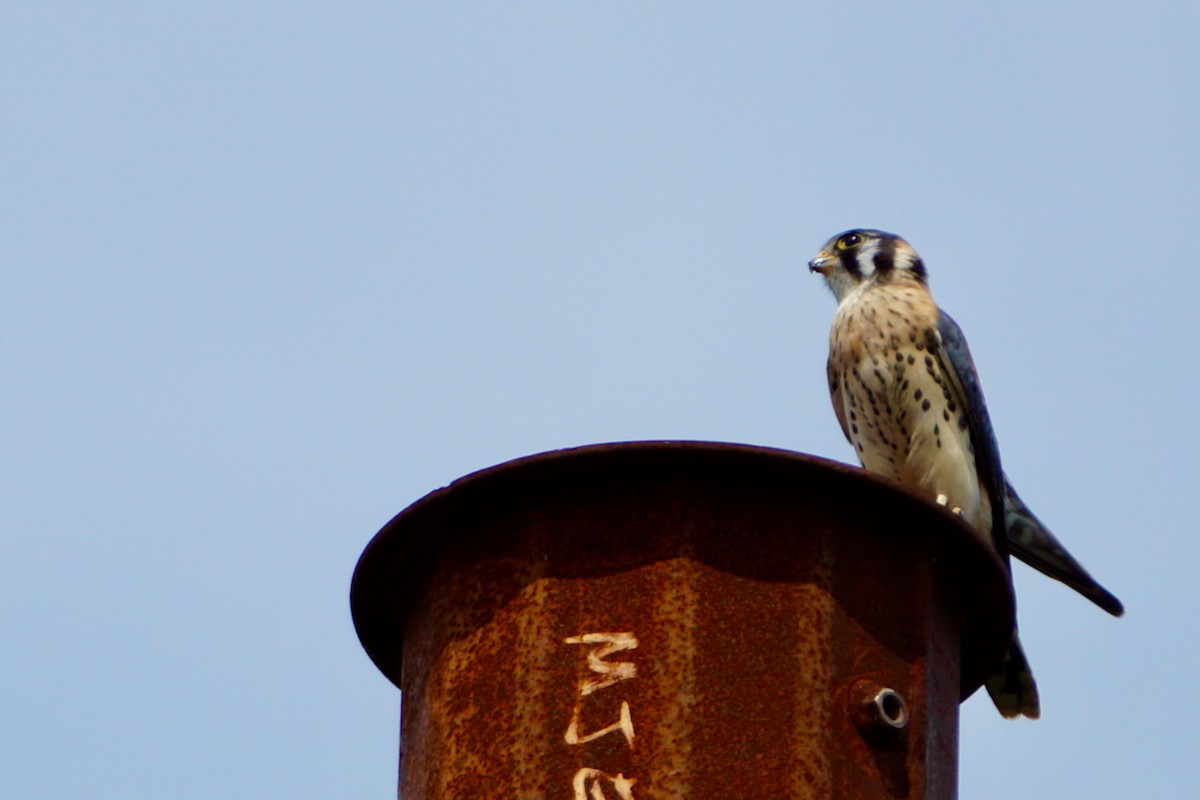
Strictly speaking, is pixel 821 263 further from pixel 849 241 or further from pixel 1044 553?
pixel 1044 553

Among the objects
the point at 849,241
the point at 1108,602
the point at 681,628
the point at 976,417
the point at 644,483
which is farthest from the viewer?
the point at 849,241

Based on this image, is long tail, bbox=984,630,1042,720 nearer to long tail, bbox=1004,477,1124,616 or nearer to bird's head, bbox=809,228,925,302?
long tail, bbox=1004,477,1124,616

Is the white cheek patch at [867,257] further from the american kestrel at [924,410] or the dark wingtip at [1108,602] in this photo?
the dark wingtip at [1108,602]

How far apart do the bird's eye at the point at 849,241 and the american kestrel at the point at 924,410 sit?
506mm

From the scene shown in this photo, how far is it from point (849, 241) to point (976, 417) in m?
1.11

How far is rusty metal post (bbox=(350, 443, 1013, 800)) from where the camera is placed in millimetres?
3369

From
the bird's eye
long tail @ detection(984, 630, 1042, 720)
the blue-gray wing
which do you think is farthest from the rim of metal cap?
the bird's eye

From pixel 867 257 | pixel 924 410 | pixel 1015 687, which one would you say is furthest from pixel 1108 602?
pixel 867 257

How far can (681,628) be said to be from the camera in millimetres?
3471

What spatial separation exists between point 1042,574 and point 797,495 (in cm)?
243

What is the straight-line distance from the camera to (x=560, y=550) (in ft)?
12.0

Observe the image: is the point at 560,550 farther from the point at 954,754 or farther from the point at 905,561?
the point at 954,754

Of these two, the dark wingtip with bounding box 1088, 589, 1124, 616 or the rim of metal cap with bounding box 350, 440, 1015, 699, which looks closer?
the rim of metal cap with bounding box 350, 440, 1015, 699

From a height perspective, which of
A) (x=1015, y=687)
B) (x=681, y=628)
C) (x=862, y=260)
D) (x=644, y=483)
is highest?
(x=862, y=260)
